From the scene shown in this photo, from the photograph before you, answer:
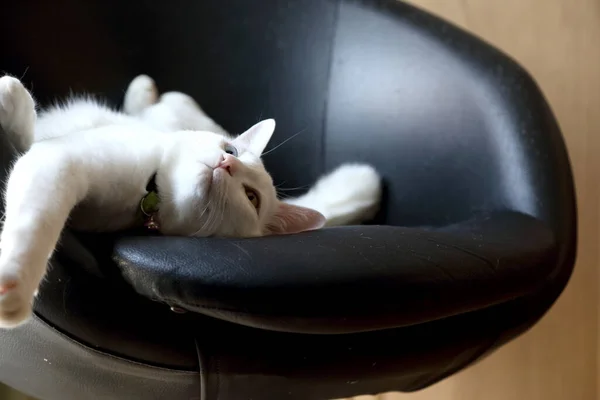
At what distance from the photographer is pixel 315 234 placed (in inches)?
31.2

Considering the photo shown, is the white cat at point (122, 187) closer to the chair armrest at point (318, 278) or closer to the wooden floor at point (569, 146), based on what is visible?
the chair armrest at point (318, 278)

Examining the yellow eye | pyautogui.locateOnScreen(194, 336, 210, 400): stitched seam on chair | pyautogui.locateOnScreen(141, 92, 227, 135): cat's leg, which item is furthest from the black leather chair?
the yellow eye

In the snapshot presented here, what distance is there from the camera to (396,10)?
1.32 metres

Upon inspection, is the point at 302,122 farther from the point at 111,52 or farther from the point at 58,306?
the point at 58,306

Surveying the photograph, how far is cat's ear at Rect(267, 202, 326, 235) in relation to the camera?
1023mm

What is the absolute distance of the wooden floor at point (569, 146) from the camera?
4.99ft

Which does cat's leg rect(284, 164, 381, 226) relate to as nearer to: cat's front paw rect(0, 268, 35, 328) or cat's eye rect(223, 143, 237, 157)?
cat's eye rect(223, 143, 237, 157)

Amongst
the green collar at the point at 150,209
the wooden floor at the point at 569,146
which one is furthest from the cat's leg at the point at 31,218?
the wooden floor at the point at 569,146

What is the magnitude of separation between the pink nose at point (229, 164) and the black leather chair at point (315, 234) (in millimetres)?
190

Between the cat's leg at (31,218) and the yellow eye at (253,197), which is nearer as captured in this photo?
the cat's leg at (31,218)

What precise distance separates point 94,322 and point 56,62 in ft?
2.54

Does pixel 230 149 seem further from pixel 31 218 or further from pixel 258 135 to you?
pixel 31 218

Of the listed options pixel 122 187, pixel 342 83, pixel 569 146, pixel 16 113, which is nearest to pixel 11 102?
pixel 16 113

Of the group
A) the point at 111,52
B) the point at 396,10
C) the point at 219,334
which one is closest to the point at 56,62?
the point at 111,52
